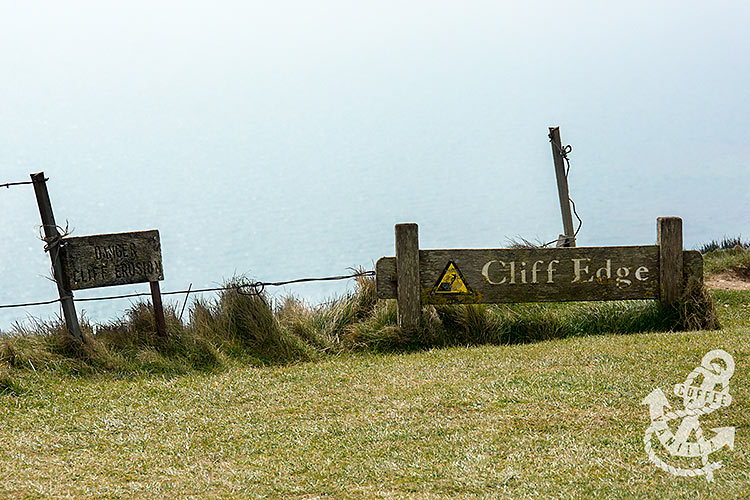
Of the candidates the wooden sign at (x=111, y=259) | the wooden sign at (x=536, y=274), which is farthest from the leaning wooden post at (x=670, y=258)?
the wooden sign at (x=111, y=259)

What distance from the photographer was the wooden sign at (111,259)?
7402 millimetres

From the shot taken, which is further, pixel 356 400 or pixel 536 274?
pixel 536 274

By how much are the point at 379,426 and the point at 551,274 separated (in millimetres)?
3286

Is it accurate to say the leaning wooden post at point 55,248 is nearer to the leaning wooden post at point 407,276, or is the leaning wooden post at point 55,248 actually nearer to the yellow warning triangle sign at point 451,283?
the leaning wooden post at point 407,276

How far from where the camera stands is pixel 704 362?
6.38 m

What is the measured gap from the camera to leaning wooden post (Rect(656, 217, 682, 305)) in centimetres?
802

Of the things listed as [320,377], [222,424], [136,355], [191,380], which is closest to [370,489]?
[222,424]

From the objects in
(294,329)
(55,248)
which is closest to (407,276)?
(294,329)

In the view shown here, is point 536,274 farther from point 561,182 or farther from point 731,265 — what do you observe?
point 731,265

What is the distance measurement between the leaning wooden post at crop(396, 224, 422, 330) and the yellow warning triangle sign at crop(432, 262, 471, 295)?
22 cm

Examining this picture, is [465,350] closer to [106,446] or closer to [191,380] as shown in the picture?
[191,380]

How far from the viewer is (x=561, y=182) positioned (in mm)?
9906

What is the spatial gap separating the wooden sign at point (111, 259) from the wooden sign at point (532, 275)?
2112 millimetres

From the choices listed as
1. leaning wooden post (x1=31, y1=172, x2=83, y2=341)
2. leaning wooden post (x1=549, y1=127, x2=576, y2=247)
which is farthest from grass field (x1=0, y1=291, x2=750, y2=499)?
leaning wooden post (x1=549, y1=127, x2=576, y2=247)
